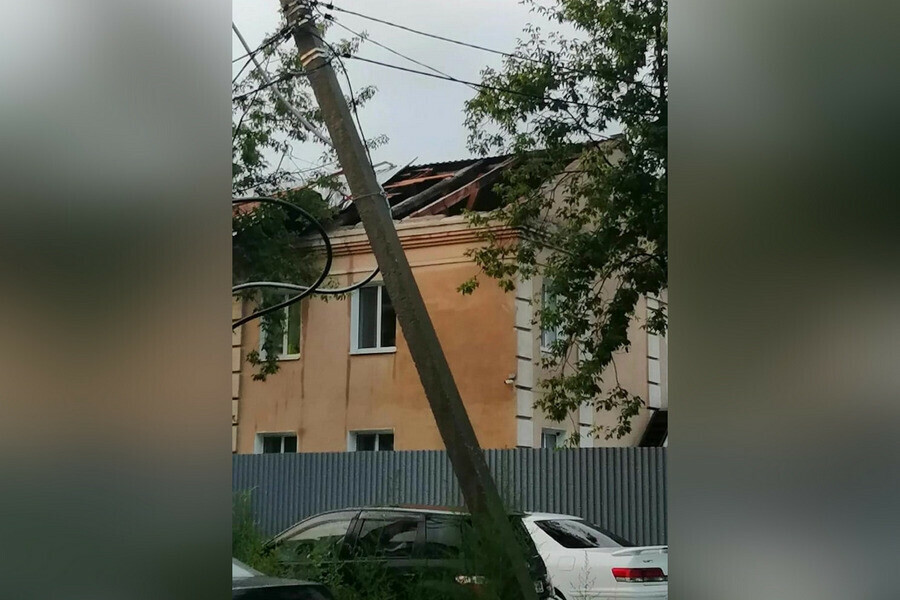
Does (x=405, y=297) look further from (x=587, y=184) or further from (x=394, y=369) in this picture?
(x=587, y=184)

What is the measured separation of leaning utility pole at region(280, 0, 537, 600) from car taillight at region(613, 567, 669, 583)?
282 millimetres

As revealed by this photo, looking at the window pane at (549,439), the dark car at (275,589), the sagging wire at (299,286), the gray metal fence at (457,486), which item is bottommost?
the dark car at (275,589)

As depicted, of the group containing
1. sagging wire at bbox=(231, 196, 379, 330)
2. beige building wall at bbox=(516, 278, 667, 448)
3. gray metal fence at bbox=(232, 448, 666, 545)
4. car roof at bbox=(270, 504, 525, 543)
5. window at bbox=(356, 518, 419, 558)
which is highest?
sagging wire at bbox=(231, 196, 379, 330)

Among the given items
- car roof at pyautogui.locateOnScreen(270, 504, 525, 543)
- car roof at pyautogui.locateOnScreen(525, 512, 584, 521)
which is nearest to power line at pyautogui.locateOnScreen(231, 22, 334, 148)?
car roof at pyautogui.locateOnScreen(270, 504, 525, 543)

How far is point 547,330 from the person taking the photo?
13.0 feet

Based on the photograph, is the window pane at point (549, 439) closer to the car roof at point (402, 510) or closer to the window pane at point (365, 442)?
the car roof at point (402, 510)

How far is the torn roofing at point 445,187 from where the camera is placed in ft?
13.5

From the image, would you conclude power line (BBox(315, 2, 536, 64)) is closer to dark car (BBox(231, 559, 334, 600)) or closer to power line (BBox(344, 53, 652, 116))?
power line (BBox(344, 53, 652, 116))

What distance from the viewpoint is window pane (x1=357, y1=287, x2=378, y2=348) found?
14.0 feet

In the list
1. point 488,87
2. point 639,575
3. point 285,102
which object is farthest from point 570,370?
point 285,102

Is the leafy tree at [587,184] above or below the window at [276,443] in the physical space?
above

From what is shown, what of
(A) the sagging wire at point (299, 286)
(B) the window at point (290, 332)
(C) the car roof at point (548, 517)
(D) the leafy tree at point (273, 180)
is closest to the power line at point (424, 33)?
(D) the leafy tree at point (273, 180)

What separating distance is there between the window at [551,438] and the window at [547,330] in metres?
0.27
